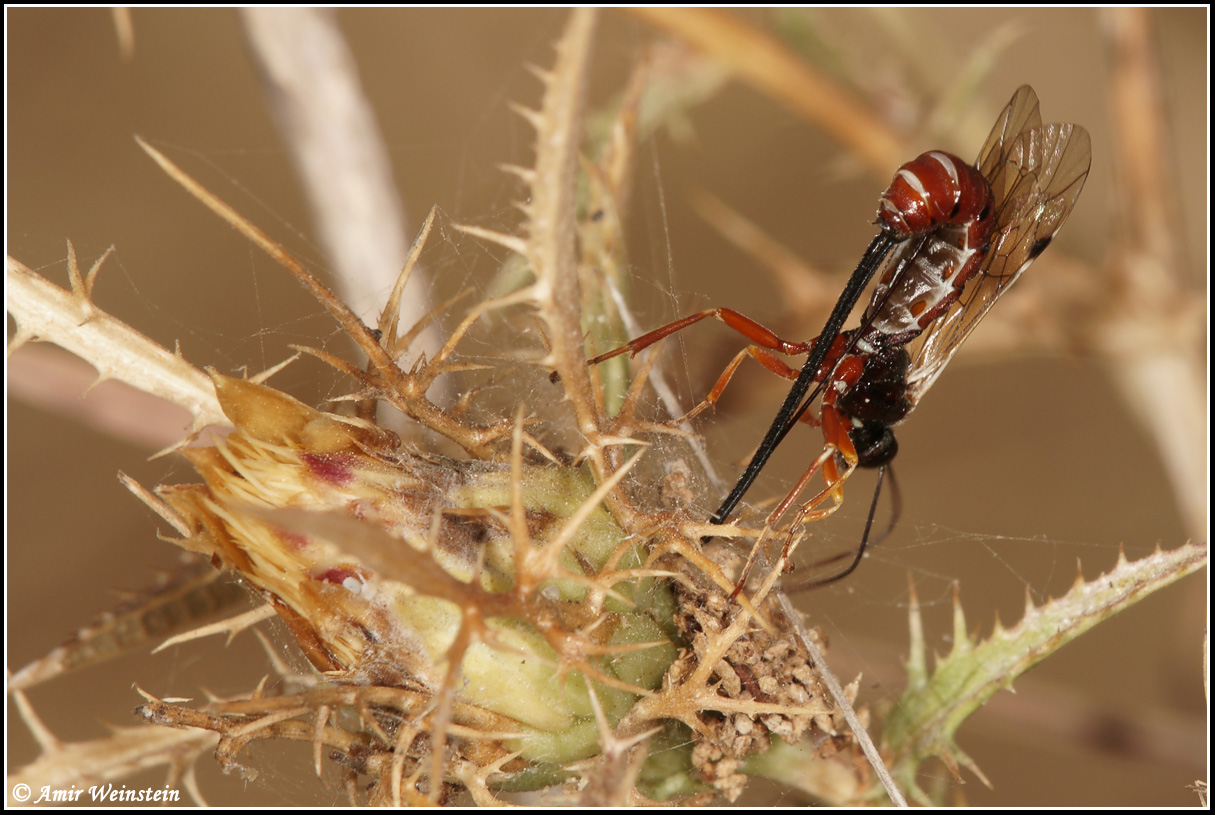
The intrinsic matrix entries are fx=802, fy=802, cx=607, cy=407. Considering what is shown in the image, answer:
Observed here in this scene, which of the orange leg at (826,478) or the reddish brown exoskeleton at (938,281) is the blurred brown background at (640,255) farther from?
the orange leg at (826,478)

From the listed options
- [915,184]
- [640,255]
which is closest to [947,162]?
[915,184]

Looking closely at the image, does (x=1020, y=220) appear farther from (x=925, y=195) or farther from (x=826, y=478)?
(x=826, y=478)

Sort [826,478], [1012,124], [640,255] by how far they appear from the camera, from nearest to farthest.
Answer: [826,478] → [1012,124] → [640,255]

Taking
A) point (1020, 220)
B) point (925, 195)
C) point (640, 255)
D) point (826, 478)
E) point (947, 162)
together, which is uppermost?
point (640, 255)

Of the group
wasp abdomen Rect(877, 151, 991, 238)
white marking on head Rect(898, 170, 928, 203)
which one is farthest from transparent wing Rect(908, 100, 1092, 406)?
white marking on head Rect(898, 170, 928, 203)

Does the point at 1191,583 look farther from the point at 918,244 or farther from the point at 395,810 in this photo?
the point at 395,810

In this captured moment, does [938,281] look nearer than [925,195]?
No

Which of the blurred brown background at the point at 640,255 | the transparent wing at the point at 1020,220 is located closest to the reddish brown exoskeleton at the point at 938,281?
the transparent wing at the point at 1020,220

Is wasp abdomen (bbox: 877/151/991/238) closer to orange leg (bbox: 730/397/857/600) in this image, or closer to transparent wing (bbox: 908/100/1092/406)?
transparent wing (bbox: 908/100/1092/406)
